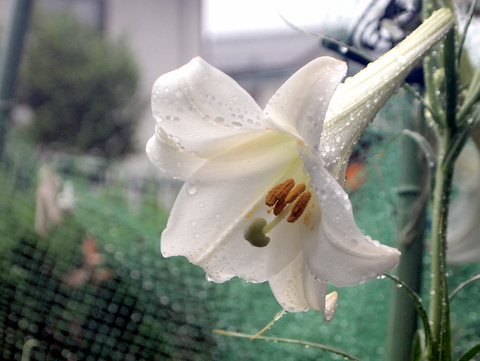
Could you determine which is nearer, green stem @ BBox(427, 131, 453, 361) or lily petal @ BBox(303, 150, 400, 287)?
lily petal @ BBox(303, 150, 400, 287)

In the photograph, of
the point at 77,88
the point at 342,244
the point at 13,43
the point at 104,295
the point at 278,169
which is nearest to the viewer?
the point at 342,244

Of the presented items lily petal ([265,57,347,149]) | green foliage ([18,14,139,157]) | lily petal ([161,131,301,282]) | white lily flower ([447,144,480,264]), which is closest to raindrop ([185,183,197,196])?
lily petal ([161,131,301,282])

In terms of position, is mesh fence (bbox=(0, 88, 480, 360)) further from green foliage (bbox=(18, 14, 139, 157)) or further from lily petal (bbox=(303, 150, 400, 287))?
green foliage (bbox=(18, 14, 139, 157))

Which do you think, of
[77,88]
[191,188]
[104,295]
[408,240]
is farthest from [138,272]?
[77,88]

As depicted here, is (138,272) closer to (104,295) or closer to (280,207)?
(104,295)

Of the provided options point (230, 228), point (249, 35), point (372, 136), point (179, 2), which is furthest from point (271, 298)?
point (249, 35)

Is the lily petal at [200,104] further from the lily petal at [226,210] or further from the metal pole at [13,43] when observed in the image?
the metal pole at [13,43]

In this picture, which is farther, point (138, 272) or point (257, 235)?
point (138, 272)
